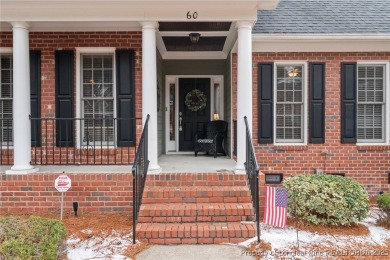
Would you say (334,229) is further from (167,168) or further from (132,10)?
(132,10)

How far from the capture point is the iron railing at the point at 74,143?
654 centimetres

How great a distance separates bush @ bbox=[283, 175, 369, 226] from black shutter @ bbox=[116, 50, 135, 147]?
3.26 meters

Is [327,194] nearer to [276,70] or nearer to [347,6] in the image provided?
[276,70]

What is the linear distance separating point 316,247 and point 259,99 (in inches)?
145

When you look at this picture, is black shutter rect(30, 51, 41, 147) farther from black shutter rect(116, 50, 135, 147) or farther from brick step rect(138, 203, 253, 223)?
brick step rect(138, 203, 253, 223)

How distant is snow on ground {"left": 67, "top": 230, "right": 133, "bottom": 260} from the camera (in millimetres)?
3918

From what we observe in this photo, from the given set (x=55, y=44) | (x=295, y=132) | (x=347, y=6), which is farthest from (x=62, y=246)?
(x=347, y=6)

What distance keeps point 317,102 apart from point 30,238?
6.06 m

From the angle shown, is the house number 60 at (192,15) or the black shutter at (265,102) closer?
the house number 60 at (192,15)

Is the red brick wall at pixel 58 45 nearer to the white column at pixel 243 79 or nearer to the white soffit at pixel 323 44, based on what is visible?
the white column at pixel 243 79

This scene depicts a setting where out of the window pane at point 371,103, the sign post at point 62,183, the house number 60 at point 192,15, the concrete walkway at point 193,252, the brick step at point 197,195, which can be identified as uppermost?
the house number 60 at point 192,15

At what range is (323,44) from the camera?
710 centimetres

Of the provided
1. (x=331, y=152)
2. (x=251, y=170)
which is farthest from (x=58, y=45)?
(x=331, y=152)

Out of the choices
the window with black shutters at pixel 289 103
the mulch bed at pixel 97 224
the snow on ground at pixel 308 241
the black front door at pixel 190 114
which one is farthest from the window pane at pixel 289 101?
the mulch bed at pixel 97 224
